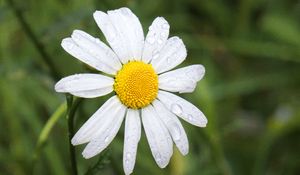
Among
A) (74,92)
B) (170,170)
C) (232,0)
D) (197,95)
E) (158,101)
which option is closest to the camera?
(74,92)

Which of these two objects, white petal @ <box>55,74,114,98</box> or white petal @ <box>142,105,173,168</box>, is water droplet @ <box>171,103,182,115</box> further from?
white petal @ <box>55,74,114,98</box>

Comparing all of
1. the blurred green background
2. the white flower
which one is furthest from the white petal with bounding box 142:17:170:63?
the blurred green background

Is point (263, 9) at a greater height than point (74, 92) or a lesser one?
lesser

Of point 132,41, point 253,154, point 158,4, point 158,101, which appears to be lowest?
point 253,154

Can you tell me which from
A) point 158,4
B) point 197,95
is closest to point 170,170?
point 197,95

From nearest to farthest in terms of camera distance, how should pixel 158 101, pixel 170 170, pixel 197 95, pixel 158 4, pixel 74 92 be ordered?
pixel 74 92, pixel 158 101, pixel 170 170, pixel 197 95, pixel 158 4

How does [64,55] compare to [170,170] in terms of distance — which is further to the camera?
[64,55]

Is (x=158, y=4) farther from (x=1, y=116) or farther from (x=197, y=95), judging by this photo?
(x=1, y=116)
